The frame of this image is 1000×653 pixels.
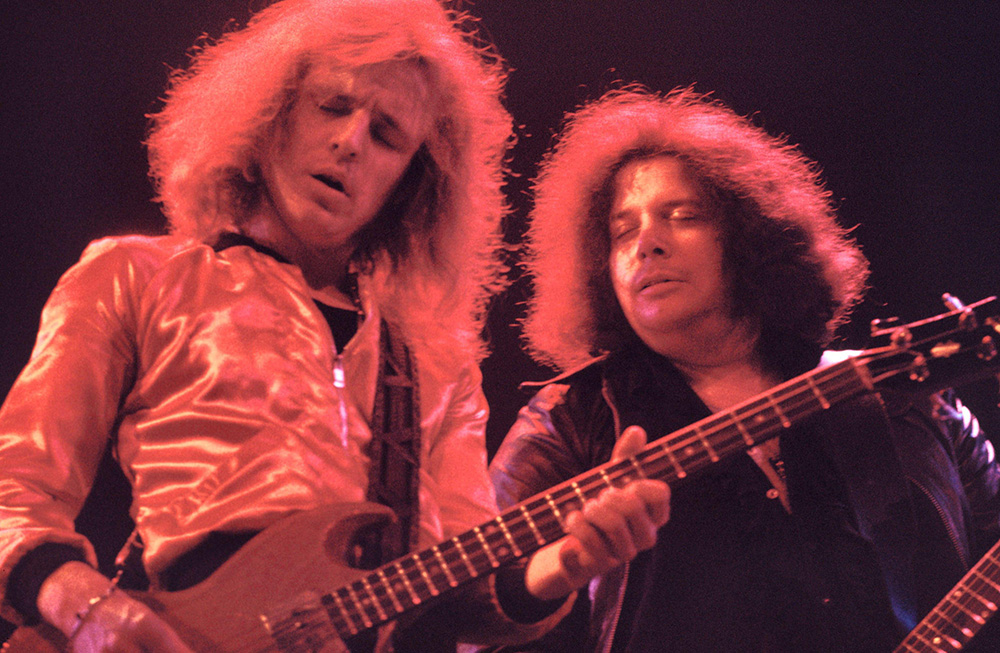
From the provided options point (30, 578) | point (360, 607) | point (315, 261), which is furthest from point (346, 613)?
point (315, 261)

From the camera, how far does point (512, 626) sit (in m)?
1.60

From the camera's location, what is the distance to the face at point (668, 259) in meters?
2.12

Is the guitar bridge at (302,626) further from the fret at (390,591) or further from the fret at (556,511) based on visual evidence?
the fret at (556,511)

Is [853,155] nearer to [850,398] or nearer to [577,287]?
[577,287]

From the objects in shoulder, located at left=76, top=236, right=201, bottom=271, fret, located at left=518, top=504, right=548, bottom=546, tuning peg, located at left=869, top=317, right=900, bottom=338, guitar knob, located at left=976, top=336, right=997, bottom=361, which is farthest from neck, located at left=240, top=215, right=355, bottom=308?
guitar knob, located at left=976, top=336, right=997, bottom=361

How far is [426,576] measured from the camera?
137 centimetres

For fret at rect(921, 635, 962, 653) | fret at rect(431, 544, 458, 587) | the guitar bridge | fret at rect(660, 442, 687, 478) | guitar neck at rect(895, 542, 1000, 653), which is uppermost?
fret at rect(660, 442, 687, 478)

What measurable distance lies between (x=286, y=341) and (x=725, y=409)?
1.10 meters

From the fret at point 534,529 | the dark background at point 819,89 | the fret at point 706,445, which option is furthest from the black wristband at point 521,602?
the dark background at point 819,89

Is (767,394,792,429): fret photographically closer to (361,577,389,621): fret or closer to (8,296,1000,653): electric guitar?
(8,296,1000,653): electric guitar

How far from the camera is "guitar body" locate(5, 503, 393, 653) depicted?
127 cm

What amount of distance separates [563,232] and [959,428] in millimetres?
1301

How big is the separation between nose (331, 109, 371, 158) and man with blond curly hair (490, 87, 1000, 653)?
795mm

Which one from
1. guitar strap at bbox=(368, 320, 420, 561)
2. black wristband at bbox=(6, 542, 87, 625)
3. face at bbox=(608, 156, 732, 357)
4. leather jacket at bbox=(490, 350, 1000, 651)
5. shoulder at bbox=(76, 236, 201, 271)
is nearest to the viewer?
black wristband at bbox=(6, 542, 87, 625)
